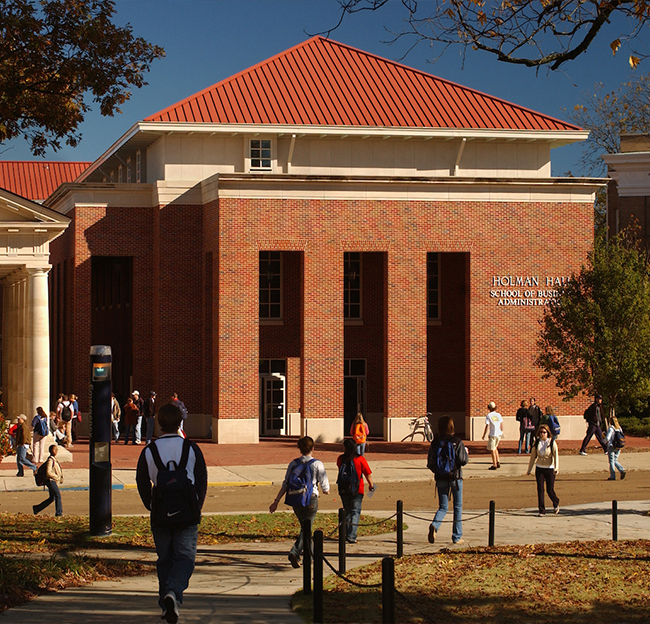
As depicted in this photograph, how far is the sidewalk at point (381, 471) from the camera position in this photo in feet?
74.7

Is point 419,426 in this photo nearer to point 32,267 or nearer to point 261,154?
point 261,154

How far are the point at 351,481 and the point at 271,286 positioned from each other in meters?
23.6

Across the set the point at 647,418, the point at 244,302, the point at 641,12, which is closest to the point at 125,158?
the point at 244,302

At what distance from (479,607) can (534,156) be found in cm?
3104

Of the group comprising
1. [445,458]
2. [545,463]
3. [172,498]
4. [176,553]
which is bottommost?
[545,463]

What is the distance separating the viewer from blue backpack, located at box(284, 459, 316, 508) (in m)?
11.6

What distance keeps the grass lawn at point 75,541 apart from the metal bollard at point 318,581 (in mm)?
3172

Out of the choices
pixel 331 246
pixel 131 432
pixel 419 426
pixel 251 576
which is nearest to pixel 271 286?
pixel 331 246

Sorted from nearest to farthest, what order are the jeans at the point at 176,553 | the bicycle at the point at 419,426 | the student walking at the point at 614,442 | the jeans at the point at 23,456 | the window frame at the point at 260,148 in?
the jeans at the point at 176,553 < the student walking at the point at 614,442 < the jeans at the point at 23,456 < the bicycle at the point at 419,426 < the window frame at the point at 260,148

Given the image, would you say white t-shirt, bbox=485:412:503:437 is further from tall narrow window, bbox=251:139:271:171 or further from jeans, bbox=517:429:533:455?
tall narrow window, bbox=251:139:271:171

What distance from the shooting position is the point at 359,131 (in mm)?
36438

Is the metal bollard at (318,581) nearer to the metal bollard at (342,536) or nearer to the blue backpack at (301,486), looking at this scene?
the metal bollard at (342,536)

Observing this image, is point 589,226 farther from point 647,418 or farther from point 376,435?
point 376,435

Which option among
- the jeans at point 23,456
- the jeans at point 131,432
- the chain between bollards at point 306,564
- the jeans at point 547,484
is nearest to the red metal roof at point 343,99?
the jeans at point 131,432
